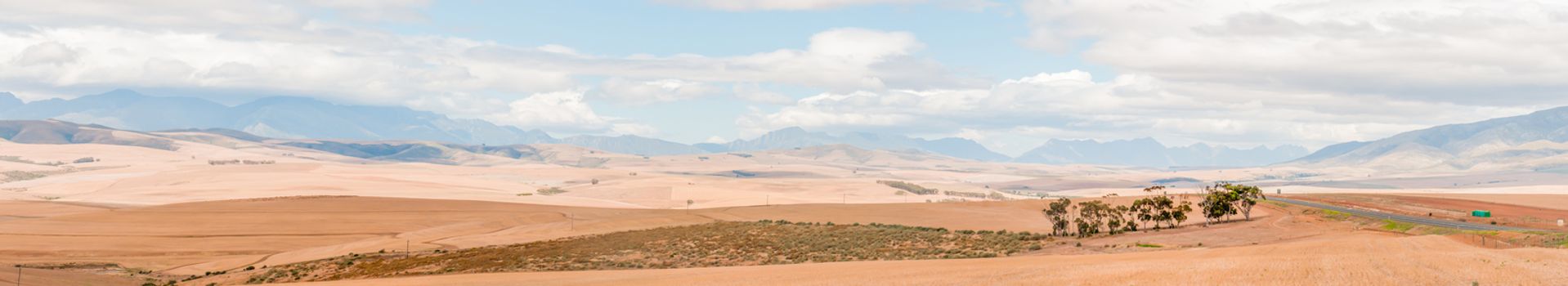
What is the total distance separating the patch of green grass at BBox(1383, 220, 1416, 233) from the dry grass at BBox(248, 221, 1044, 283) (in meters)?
26.5

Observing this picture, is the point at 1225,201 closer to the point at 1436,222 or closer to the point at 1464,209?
the point at 1436,222

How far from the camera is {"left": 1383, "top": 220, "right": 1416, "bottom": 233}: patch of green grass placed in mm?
78438

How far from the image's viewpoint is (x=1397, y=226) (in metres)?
81.9

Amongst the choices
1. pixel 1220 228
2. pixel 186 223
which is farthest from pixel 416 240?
pixel 1220 228

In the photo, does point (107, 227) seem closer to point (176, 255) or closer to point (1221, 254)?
point (176, 255)

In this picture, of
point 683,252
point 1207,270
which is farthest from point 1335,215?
point 1207,270

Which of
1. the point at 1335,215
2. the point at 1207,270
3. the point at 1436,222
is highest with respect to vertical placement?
the point at 1335,215

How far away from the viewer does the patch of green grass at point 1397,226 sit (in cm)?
7844

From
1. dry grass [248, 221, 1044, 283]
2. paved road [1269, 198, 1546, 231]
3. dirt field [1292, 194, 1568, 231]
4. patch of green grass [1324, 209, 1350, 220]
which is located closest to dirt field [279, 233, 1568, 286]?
dry grass [248, 221, 1044, 283]

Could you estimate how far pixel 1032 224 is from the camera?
118 metres

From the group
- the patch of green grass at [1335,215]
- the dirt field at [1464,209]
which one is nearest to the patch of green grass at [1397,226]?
the patch of green grass at [1335,215]

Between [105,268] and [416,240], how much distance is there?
2923cm

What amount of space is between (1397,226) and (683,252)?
5481 cm

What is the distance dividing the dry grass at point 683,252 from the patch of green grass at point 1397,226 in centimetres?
2648
